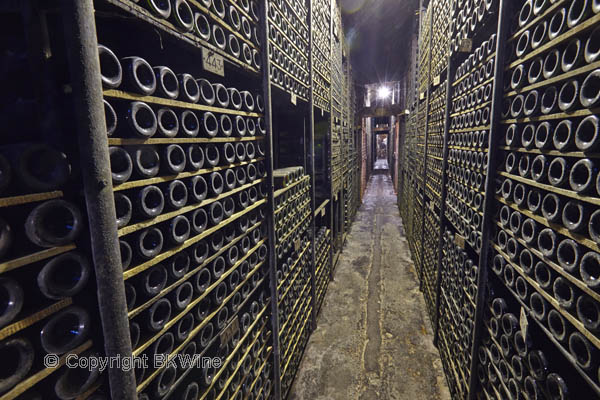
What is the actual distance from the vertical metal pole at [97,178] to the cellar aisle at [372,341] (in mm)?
3411

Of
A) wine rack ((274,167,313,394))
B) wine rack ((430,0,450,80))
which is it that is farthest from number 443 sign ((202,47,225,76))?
wine rack ((430,0,450,80))

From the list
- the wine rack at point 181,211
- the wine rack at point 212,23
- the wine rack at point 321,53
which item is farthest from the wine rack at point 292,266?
the wine rack at point 321,53

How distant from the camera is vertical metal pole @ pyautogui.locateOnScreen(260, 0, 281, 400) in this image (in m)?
2.79

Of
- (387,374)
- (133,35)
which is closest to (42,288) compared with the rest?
(133,35)

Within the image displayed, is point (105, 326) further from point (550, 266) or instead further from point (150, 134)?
point (550, 266)

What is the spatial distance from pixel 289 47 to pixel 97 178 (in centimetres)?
323

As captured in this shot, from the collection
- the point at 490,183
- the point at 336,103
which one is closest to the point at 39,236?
the point at 490,183

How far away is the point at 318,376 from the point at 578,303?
3.57m

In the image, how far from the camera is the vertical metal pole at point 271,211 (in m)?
2.79

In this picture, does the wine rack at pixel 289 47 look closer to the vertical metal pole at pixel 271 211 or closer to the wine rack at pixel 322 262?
the vertical metal pole at pixel 271 211

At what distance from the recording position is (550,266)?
1.79 metres

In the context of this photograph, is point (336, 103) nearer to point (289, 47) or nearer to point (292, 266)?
point (289, 47)

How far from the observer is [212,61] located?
6.44 feet

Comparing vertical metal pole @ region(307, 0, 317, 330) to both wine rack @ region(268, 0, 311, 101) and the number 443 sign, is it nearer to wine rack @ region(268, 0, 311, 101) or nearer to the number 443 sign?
wine rack @ region(268, 0, 311, 101)
